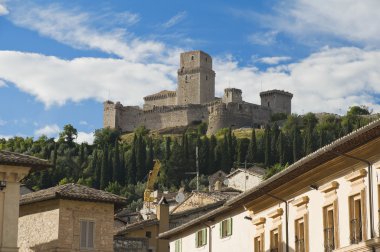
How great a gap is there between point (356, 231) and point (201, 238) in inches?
774

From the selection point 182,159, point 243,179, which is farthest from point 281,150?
point 243,179

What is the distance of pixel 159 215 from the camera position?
62.6 m

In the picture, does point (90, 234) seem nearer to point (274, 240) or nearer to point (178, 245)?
point (274, 240)

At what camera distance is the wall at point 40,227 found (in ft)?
122

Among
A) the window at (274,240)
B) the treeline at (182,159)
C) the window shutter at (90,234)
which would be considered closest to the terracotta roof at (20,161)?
the window shutter at (90,234)

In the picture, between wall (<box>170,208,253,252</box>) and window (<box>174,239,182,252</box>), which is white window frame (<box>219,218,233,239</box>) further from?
window (<box>174,239,182,252</box>)

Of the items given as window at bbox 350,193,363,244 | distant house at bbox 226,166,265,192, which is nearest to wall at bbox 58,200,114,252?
window at bbox 350,193,363,244

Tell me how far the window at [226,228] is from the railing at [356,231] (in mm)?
14954

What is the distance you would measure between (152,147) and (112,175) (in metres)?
17.1

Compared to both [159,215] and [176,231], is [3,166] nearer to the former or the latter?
[176,231]

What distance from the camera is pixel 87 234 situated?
38.3 metres

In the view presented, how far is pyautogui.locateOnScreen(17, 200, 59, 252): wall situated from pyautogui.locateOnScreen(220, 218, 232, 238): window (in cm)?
1029

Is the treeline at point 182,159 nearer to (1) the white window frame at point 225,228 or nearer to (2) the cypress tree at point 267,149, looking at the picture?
(2) the cypress tree at point 267,149

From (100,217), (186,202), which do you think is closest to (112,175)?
(186,202)
